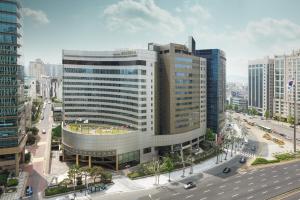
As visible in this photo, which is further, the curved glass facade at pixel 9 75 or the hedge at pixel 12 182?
the curved glass facade at pixel 9 75

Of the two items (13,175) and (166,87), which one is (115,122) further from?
(13,175)

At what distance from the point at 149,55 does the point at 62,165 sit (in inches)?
2020

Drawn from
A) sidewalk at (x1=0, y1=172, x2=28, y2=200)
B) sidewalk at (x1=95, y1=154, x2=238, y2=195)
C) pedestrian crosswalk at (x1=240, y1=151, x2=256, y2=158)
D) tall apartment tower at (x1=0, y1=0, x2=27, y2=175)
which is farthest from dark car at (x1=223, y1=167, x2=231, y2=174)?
tall apartment tower at (x1=0, y1=0, x2=27, y2=175)

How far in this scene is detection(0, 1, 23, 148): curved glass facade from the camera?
76.6 metres

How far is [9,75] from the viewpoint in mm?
77688

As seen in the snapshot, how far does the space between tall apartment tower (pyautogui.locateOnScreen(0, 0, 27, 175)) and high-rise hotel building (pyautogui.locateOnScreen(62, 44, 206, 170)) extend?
18459 millimetres

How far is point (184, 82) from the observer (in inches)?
4171

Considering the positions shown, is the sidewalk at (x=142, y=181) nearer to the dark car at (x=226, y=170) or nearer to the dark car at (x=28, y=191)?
the dark car at (x=226, y=170)

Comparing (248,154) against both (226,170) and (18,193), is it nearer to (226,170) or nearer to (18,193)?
(226,170)

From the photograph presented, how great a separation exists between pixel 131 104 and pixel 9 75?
4184cm

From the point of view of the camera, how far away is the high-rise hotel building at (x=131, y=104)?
291ft

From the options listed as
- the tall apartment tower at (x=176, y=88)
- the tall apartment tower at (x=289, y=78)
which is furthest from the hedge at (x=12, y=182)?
the tall apartment tower at (x=289, y=78)

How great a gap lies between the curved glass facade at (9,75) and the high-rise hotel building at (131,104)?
1933cm

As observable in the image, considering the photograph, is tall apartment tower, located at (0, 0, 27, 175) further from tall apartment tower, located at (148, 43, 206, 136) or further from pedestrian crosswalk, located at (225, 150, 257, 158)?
pedestrian crosswalk, located at (225, 150, 257, 158)
